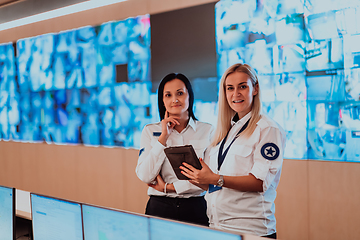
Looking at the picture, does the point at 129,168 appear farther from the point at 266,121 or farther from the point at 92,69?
the point at 266,121

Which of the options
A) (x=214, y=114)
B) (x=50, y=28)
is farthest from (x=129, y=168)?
(x=50, y=28)

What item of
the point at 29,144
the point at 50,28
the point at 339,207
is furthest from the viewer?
the point at 29,144

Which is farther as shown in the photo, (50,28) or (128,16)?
(50,28)

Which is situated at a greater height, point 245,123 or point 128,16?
point 128,16

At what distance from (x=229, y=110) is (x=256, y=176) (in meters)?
0.42

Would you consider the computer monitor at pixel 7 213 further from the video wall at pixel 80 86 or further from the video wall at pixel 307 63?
the video wall at pixel 80 86

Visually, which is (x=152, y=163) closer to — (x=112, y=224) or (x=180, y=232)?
(x=112, y=224)

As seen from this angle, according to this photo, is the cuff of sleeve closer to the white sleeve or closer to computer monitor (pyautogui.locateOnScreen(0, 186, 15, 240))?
the white sleeve

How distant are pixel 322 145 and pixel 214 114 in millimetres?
1126

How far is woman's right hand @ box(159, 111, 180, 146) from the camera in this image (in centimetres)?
201

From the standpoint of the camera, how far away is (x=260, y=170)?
150cm

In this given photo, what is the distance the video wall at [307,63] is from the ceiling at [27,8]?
5.45 feet

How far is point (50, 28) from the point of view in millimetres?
5070

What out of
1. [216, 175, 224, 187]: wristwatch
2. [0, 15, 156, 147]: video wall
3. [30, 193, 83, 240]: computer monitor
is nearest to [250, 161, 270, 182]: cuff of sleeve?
[216, 175, 224, 187]: wristwatch
